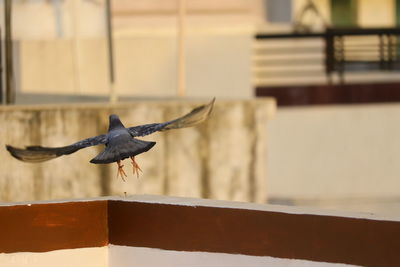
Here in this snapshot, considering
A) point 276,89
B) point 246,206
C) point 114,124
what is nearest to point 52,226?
point 114,124

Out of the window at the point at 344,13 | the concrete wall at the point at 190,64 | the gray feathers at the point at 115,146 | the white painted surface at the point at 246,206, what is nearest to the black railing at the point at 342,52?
the concrete wall at the point at 190,64

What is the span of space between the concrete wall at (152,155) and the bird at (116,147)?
150 inches

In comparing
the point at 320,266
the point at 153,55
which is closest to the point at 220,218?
the point at 320,266

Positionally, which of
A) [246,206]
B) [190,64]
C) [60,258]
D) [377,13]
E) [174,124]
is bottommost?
[60,258]

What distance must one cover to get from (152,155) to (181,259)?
4.75 meters

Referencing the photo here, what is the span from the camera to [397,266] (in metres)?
7.12

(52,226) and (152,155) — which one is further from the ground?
(152,155)

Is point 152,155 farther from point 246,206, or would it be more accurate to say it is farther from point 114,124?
point 246,206

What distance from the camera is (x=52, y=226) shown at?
8.25 m

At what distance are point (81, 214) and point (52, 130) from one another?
13.9 feet

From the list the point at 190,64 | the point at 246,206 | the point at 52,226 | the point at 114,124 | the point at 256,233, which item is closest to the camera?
the point at 256,233

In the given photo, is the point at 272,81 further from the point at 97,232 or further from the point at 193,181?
the point at 97,232

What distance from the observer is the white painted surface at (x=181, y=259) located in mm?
7709

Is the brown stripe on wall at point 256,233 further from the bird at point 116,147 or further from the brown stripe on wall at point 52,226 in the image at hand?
the bird at point 116,147
